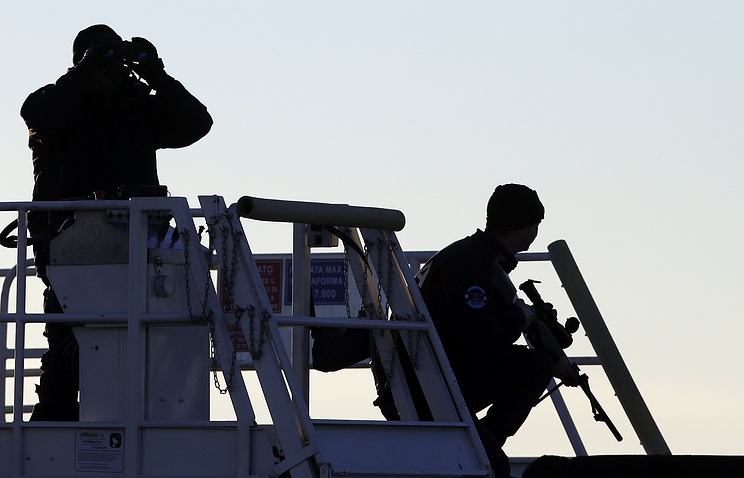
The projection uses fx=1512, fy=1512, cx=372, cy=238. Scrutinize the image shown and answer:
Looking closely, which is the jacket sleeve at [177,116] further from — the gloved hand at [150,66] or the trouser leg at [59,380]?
the trouser leg at [59,380]

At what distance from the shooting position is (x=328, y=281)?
12844 mm

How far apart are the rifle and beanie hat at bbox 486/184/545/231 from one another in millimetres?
368

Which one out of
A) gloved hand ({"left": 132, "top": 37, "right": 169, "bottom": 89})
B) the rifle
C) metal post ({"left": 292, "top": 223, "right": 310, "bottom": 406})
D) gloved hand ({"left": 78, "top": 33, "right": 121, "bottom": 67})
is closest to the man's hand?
the rifle

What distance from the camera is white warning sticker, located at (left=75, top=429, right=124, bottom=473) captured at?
6.54 metres

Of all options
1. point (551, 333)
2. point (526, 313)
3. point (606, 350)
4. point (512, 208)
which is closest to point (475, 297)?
point (526, 313)

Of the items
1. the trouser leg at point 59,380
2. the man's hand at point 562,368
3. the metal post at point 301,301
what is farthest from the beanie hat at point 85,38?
the man's hand at point 562,368

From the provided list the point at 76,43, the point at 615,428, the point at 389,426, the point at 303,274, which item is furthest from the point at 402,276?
the point at 76,43

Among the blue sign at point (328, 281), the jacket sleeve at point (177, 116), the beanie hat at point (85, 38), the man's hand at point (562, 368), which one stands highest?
the beanie hat at point (85, 38)

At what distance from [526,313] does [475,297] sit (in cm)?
37

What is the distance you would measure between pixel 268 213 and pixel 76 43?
2277 mm

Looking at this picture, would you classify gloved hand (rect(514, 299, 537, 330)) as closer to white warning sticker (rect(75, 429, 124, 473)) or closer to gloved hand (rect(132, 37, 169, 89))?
white warning sticker (rect(75, 429, 124, 473))

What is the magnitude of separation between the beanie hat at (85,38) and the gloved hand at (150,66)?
27cm

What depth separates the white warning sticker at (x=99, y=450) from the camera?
257 inches

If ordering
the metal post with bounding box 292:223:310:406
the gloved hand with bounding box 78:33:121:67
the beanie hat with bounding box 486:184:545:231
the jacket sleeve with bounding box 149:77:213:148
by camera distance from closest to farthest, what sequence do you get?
the metal post with bounding box 292:223:310:406
the beanie hat with bounding box 486:184:545:231
the gloved hand with bounding box 78:33:121:67
the jacket sleeve with bounding box 149:77:213:148
